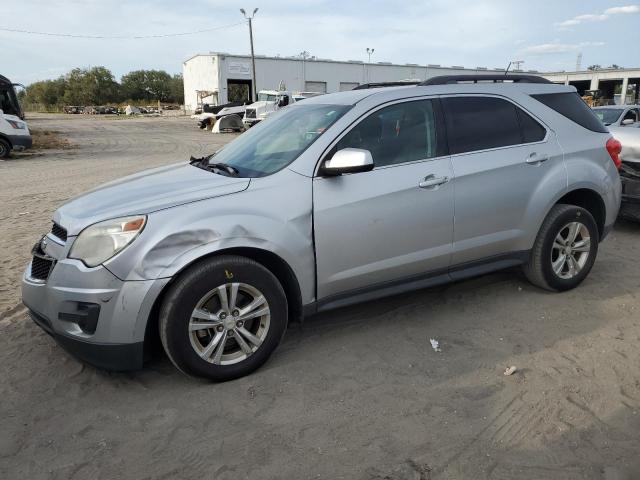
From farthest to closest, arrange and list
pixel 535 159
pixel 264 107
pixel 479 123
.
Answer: pixel 264 107 → pixel 535 159 → pixel 479 123

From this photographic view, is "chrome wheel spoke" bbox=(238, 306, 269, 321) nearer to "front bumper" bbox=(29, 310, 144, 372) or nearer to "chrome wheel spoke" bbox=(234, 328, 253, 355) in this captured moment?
"chrome wheel spoke" bbox=(234, 328, 253, 355)

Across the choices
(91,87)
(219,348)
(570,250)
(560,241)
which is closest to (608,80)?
(570,250)

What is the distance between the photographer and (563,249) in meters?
4.54

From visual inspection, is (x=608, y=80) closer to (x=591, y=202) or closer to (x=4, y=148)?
(x=4, y=148)

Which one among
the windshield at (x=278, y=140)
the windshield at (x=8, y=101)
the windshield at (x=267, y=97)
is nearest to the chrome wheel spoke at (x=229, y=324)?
the windshield at (x=278, y=140)

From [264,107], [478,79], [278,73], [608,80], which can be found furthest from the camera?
[608,80]

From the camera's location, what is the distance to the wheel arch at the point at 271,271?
3039mm

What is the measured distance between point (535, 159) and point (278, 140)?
2.05m

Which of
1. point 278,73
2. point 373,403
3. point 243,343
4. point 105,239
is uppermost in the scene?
point 278,73

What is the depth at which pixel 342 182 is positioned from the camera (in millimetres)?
3438

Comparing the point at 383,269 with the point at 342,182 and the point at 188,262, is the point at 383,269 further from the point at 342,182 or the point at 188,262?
the point at 188,262

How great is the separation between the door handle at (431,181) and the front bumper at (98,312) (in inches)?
73.6

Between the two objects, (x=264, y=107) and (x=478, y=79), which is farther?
(x=264, y=107)

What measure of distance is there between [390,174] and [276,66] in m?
50.8
